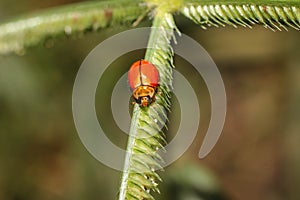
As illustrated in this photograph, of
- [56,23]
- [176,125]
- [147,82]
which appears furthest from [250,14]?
[176,125]

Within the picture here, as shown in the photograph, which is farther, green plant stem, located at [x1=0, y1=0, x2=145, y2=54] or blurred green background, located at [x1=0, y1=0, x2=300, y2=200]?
blurred green background, located at [x1=0, y1=0, x2=300, y2=200]

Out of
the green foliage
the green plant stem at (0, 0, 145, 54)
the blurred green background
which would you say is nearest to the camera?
the green plant stem at (0, 0, 145, 54)

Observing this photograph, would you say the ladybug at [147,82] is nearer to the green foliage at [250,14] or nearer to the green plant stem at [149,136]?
the green plant stem at [149,136]

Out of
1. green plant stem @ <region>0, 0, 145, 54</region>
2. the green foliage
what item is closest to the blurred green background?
the green foliage

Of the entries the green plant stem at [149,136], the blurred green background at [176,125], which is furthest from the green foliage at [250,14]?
the blurred green background at [176,125]

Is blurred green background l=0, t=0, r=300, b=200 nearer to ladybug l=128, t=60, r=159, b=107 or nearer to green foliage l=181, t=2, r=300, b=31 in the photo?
ladybug l=128, t=60, r=159, b=107

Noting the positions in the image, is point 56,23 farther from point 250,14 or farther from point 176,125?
point 176,125
